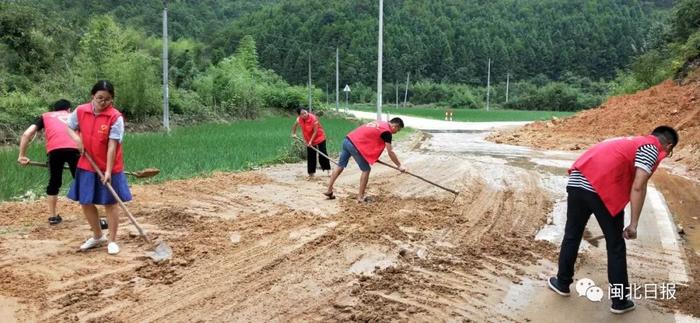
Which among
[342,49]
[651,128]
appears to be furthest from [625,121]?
[342,49]

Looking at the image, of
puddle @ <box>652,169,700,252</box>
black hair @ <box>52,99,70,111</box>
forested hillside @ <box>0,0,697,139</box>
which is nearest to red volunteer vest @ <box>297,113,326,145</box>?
black hair @ <box>52,99,70,111</box>

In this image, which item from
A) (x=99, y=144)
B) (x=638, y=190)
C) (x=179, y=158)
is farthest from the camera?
(x=179, y=158)

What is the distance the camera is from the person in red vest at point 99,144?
197 inches

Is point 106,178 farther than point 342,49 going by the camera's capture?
No

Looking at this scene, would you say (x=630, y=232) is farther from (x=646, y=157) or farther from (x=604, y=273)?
(x=604, y=273)

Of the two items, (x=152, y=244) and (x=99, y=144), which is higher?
(x=99, y=144)

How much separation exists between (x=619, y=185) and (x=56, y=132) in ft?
18.9

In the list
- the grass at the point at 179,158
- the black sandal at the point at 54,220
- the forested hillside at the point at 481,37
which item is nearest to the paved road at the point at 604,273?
the black sandal at the point at 54,220

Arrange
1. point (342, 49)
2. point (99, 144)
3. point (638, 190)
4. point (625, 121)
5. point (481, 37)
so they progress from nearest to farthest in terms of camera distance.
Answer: point (638, 190) → point (99, 144) → point (625, 121) → point (342, 49) → point (481, 37)

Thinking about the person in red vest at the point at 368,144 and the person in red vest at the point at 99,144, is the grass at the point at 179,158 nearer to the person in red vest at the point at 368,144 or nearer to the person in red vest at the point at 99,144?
the person in red vest at the point at 99,144

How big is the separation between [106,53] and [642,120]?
68.3ft

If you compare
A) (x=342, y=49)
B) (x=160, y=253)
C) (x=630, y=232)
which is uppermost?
(x=342, y=49)

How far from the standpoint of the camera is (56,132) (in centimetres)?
636

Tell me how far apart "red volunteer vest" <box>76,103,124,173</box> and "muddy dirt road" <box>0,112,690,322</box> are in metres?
0.92
